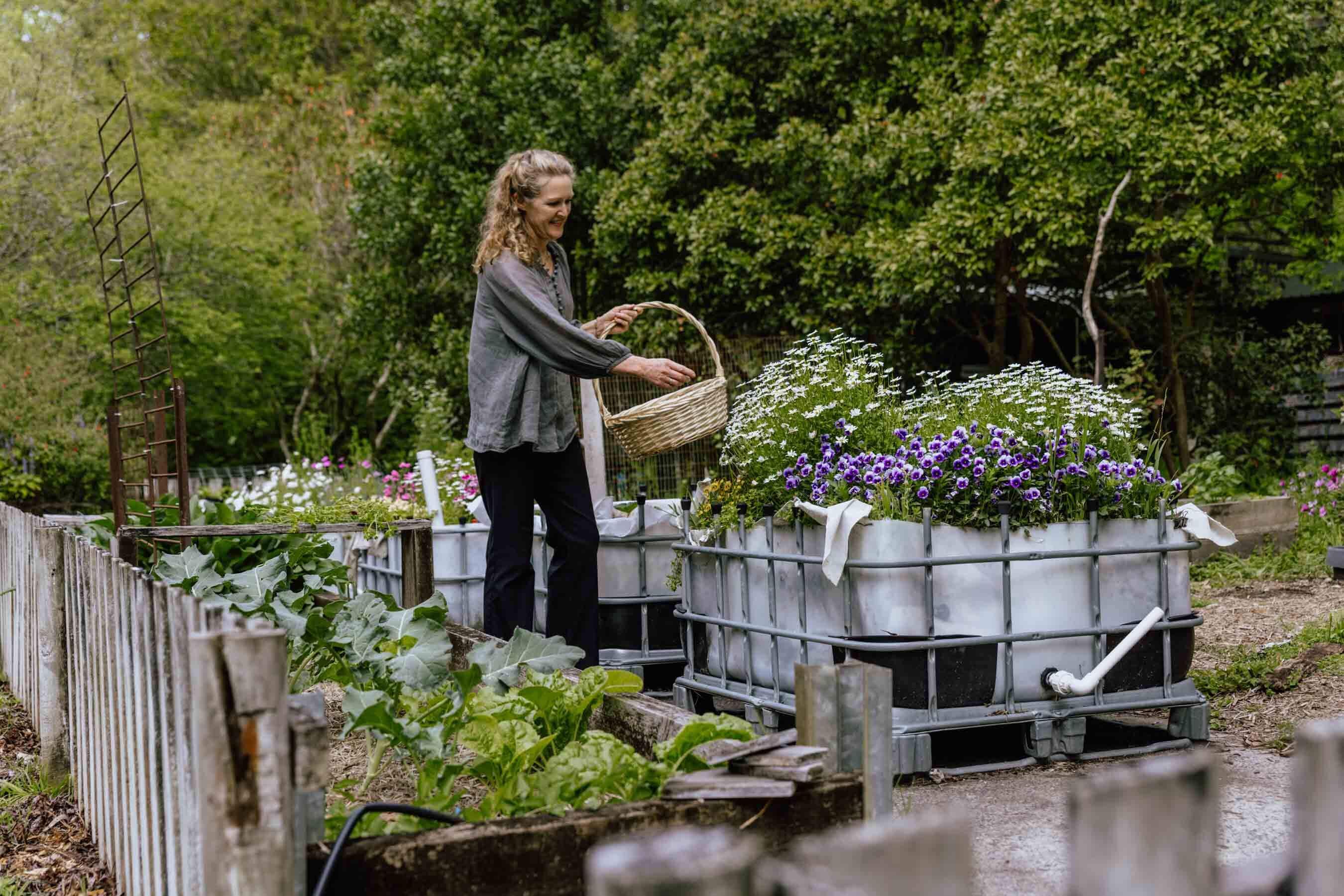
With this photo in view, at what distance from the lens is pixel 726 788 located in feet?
5.35

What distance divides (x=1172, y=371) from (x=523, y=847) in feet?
30.0

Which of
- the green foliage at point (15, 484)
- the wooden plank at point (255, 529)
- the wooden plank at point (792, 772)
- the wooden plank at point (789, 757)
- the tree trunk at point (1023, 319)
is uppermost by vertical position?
the tree trunk at point (1023, 319)

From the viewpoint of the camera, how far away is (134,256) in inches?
541

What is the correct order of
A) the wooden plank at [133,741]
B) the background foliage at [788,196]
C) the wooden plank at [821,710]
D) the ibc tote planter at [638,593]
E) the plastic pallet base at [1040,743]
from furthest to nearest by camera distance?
the background foliage at [788,196] → the ibc tote planter at [638,593] → the plastic pallet base at [1040,743] → the wooden plank at [133,741] → the wooden plank at [821,710]

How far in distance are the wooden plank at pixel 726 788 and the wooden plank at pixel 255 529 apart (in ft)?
7.79

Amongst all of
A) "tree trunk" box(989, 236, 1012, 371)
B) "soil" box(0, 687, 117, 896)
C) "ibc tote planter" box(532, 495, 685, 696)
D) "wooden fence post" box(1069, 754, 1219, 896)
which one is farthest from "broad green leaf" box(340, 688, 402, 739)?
"tree trunk" box(989, 236, 1012, 371)

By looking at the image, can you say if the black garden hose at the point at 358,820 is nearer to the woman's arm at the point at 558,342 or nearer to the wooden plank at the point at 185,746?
the wooden plank at the point at 185,746

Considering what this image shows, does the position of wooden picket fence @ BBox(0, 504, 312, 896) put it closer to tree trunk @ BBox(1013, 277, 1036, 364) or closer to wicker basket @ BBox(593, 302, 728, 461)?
wicker basket @ BBox(593, 302, 728, 461)

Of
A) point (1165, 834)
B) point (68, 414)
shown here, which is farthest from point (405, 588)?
point (68, 414)

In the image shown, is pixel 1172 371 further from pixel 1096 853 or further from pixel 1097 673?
pixel 1096 853

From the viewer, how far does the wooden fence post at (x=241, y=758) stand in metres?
1.32

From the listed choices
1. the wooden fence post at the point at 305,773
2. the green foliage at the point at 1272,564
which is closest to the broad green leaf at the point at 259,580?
the wooden fence post at the point at 305,773

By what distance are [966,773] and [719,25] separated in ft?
27.0

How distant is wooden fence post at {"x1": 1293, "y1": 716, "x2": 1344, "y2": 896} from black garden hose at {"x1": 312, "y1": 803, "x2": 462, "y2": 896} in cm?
108
